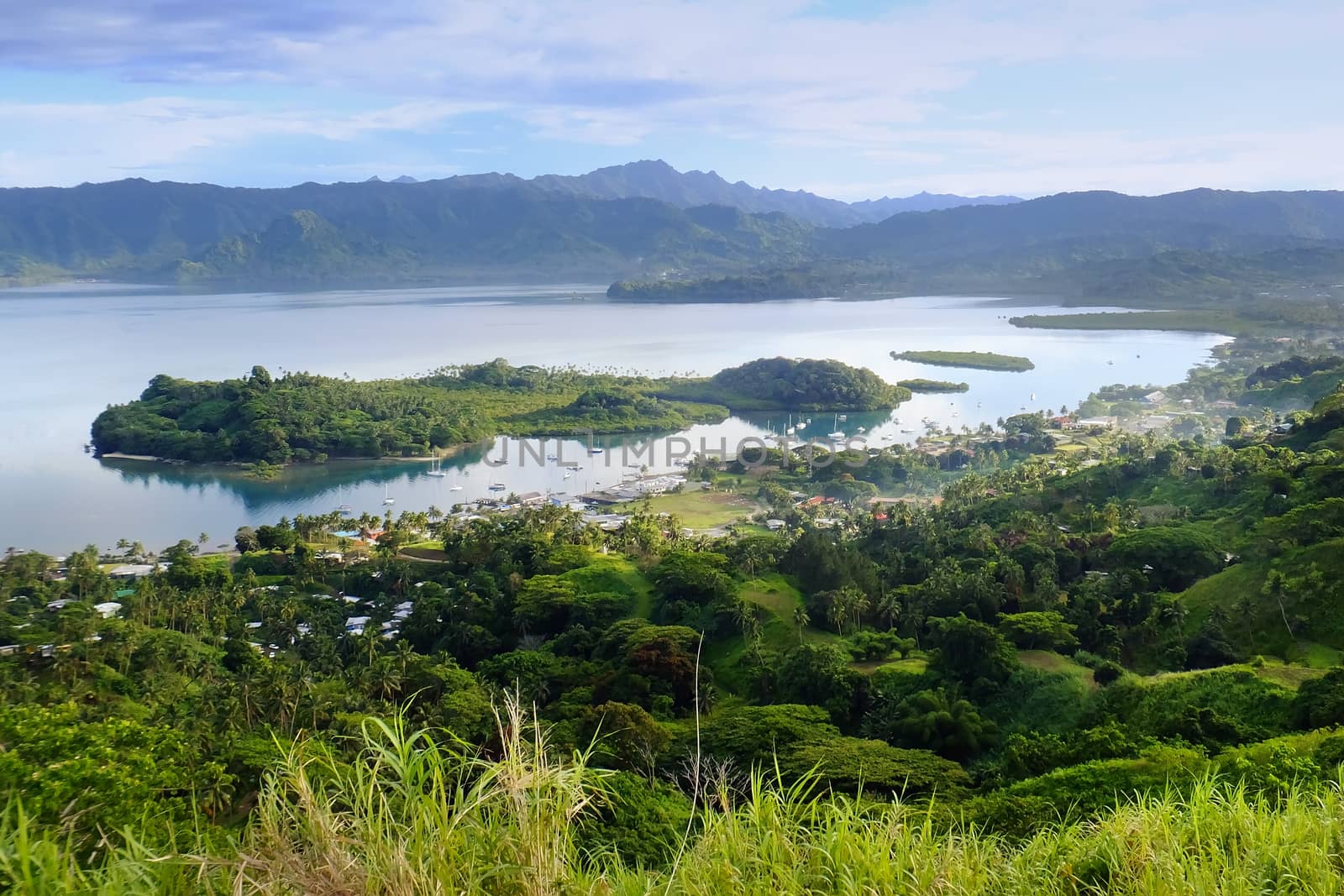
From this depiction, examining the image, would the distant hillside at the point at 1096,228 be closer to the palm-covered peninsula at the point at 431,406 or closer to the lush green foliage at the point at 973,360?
the lush green foliage at the point at 973,360

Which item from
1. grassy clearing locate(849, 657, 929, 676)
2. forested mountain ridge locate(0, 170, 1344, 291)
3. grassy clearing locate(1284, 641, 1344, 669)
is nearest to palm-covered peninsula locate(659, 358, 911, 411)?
grassy clearing locate(849, 657, 929, 676)

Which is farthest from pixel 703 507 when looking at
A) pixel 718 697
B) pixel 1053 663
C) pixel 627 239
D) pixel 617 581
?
pixel 627 239

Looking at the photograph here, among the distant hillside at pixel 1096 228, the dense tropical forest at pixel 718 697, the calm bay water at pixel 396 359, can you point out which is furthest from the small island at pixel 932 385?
the distant hillside at pixel 1096 228

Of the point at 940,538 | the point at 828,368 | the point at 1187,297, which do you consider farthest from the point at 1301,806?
the point at 1187,297

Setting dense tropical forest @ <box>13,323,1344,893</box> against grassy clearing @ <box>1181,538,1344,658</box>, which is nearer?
dense tropical forest @ <box>13,323,1344,893</box>

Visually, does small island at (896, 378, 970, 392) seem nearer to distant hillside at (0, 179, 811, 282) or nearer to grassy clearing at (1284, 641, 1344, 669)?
grassy clearing at (1284, 641, 1344, 669)

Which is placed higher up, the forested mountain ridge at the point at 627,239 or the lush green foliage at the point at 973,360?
the forested mountain ridge at the point at 627,239
